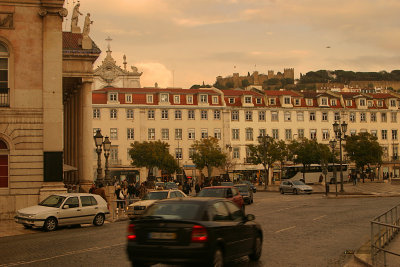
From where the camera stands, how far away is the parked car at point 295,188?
58625 mm

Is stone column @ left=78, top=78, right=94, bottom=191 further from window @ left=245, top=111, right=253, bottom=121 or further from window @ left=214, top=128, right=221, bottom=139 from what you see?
window @ left=245, top=111, right=253, bottom=121

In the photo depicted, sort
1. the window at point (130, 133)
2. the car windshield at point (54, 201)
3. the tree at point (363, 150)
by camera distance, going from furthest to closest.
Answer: the tree at point (363, 150), the window at point (130, 133), the car windshield at point (54, 201)

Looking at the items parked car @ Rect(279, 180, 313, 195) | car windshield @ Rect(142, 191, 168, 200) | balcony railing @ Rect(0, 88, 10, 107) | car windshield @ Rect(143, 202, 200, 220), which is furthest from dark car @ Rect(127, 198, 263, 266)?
parked car @ Rect(279, 180, 313, 195)

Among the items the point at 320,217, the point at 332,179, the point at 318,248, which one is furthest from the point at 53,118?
the point at 332,179

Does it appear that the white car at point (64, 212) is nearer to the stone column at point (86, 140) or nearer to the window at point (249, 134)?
the stone column at point (86, 140)

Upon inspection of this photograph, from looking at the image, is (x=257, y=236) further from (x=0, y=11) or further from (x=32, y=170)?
(x=0, y=11)

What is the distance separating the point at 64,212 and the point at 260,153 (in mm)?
65361

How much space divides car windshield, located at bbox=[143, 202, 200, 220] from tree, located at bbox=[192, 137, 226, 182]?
73923mm

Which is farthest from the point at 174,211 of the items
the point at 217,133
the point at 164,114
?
the point at 217,133

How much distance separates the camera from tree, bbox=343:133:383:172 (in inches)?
3595

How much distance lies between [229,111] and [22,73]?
67494 millimetres

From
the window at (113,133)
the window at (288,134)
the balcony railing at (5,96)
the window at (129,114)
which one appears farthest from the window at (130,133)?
the balcony railing at (5,96)

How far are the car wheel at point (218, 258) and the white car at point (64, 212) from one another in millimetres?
12951

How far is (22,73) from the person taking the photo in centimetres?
2966
